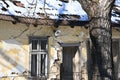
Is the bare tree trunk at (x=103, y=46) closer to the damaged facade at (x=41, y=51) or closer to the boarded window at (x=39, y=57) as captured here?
the damaged facade at (x=41, y=51)

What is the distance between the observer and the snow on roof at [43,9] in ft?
38.6

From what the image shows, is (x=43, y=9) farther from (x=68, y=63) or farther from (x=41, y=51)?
(x=68, y=63)

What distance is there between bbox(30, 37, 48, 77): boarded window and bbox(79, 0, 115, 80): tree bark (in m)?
5.46

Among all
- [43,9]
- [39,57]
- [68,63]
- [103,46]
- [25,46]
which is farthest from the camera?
[68,63]

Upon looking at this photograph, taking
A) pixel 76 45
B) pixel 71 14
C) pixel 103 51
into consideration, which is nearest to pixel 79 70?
pixel 76 45

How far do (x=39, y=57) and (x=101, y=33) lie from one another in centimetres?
569

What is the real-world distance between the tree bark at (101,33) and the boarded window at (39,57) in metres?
5.46

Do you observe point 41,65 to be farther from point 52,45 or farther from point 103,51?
point 103,51

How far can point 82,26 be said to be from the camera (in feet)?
42.2

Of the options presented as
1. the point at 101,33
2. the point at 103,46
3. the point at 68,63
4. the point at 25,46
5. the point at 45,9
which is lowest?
the point at 68,63

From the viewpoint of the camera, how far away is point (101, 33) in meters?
7.04

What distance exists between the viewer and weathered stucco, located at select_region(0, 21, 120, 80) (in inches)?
454

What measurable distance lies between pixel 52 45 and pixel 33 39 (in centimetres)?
69

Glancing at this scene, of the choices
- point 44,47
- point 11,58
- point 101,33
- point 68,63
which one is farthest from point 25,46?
point 101,33
